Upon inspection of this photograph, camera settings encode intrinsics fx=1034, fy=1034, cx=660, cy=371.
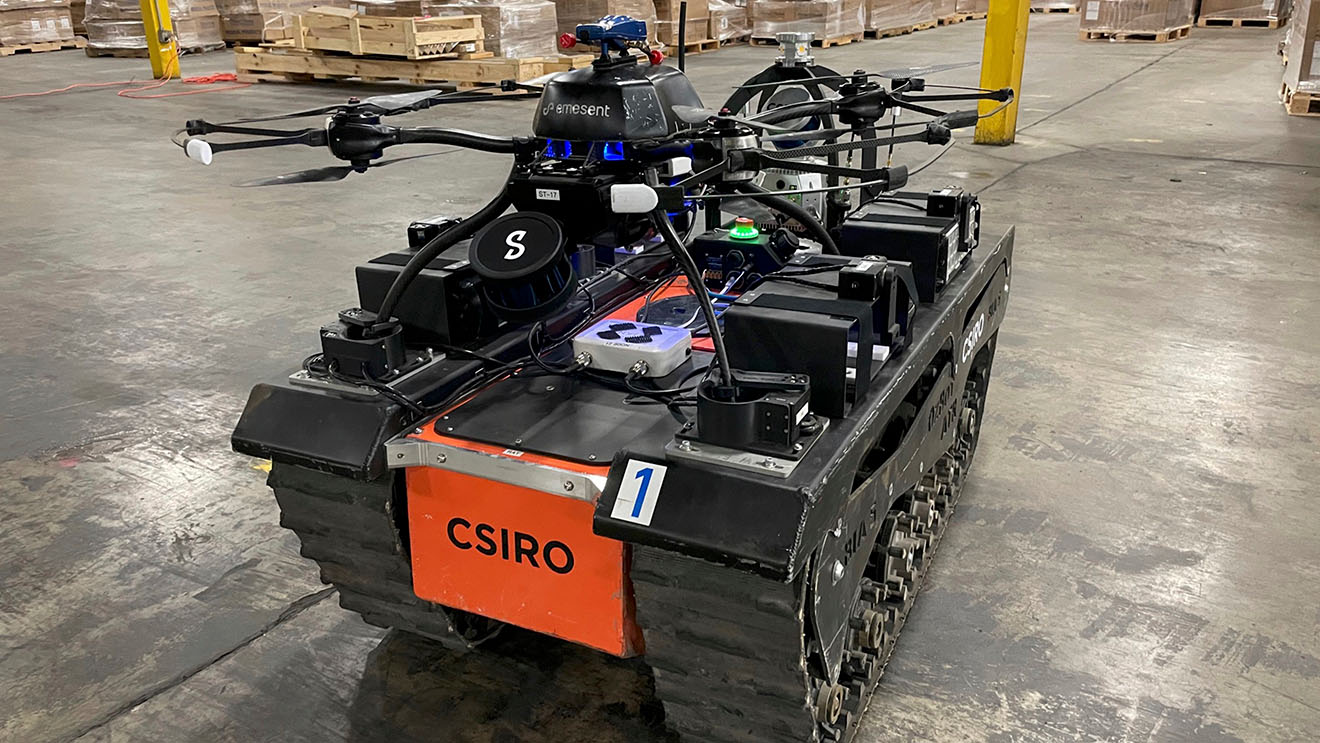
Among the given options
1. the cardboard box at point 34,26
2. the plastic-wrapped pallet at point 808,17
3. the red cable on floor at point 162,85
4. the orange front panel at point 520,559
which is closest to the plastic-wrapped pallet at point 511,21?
the red cable on floor at point 162,85

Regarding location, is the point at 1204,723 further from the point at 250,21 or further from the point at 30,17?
the point at 30,17

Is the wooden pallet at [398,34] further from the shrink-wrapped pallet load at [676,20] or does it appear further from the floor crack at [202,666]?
the floor crack at [202,666]

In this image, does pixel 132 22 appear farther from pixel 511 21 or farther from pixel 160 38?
pixel 511 21

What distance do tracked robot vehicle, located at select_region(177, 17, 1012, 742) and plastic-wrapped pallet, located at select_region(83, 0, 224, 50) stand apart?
12.7 metres

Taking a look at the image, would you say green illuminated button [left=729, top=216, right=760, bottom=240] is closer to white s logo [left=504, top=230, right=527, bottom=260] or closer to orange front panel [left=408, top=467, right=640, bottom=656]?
white s logo [left=504, top=230, right=527, bottom=260]

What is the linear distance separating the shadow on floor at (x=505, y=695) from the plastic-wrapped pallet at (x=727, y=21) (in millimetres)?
11551

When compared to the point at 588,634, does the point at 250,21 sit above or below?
above

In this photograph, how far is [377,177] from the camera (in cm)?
688

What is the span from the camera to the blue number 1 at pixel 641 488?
1561 millimetres

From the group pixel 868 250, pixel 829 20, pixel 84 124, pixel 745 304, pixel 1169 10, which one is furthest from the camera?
pixel 1169 10

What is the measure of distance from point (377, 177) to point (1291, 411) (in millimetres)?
5465

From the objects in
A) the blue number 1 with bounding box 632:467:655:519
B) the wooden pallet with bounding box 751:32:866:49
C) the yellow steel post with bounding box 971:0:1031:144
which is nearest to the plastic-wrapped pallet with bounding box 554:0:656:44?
the wooden pallet with bounding box 751:32:866:49

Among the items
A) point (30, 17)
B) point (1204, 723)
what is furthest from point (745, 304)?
point (30, 17)

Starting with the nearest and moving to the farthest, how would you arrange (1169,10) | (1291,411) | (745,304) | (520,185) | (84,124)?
(745,304) < (520,185) < (1291,411) < (84,124) < (1169,10)
